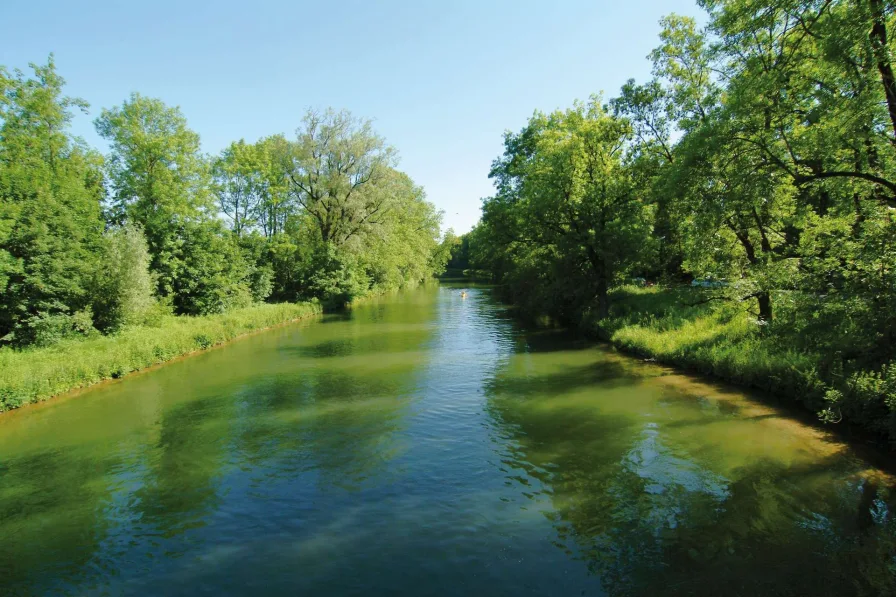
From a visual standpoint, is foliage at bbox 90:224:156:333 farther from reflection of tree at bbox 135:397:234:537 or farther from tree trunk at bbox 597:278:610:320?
tree trunk at bbox 597:278:610:320

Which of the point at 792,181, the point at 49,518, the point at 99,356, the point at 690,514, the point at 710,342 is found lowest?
the point at 49,518

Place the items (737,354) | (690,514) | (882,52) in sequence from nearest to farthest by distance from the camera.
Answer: (690,514) → (882,52) → (737,354)

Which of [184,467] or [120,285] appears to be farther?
[120,285]

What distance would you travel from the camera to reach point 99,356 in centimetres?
1984

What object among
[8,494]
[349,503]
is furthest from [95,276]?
[349,503]

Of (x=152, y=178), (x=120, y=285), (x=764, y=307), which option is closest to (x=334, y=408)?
(x=120, y=285)

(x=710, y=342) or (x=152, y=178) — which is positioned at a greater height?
(x=152, y=178)

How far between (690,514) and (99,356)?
71.1 feet

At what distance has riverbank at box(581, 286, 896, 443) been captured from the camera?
39.8ft

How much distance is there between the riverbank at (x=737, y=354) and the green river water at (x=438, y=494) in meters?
1.05

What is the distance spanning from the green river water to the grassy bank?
913 millimetres

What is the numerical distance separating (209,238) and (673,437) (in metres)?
31.2

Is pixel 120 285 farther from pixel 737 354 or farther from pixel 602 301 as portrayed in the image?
pixel 737 354

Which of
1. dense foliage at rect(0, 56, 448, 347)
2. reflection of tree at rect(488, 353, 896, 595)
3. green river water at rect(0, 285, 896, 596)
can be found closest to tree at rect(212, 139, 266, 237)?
dense foliage at rect(0, 56, 448, 347)
